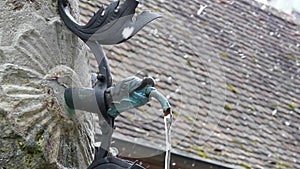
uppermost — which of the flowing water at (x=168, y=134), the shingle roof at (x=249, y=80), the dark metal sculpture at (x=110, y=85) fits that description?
the shingle roof at (x=249, y=80)

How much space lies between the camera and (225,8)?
9008 millimetres

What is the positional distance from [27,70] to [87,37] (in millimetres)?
152

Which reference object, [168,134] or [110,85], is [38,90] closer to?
[110,85]

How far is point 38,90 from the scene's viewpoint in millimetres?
1604

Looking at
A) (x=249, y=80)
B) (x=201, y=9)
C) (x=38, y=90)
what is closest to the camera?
(x=38, y=90)

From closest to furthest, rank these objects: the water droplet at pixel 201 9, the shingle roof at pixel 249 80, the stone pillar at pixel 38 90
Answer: the stone pillar at pixel 38 90 < the shingle roof at pixel 249 80 < the water droplet at pixel 201 9

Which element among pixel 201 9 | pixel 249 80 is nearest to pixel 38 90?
pixel 249 80

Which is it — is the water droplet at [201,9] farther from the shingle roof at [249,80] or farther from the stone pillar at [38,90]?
the stone pillar at [38,90]

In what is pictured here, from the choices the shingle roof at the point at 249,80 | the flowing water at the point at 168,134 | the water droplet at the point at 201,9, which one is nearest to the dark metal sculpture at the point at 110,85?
the flowing water at the point at 168,134

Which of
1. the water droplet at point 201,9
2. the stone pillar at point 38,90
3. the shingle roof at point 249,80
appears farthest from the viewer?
the water droplet at point 201,9

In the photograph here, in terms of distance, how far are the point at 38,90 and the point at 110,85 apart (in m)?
0.16

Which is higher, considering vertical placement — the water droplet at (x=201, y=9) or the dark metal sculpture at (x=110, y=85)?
the water droplet at (x=201, y=9)

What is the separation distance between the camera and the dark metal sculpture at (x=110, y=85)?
159 centimetres

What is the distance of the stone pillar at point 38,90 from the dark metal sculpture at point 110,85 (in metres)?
0.06
